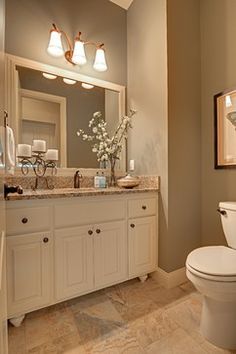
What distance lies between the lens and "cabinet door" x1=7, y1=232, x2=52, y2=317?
3.98ft

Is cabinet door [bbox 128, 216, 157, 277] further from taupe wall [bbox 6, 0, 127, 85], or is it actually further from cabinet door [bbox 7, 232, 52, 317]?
taupe wall [bbox 6, 0, 127, 85]

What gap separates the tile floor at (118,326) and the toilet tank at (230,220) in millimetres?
530

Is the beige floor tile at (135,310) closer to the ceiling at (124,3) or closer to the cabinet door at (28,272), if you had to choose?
the cabinet door at (28,272)

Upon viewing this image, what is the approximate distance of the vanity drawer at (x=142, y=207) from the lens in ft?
5.58

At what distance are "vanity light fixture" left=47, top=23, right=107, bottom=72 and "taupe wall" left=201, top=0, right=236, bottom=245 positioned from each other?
995 millimetres

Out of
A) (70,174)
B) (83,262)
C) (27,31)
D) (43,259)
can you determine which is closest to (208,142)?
(70,174)

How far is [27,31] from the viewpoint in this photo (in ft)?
5.75

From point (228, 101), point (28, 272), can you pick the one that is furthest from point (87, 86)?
point (28, 272)

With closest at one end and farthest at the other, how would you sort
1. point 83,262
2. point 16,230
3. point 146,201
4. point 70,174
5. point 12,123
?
point 16,230, point 83,262, point 12,123, point 146,201, point 70,174

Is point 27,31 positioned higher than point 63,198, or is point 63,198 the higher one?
point 27,31

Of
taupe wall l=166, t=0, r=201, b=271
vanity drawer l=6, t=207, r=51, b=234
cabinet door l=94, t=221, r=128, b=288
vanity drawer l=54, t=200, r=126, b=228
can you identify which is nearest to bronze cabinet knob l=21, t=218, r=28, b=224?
A: vanity drawer l=6, t=207, r=51, b=234

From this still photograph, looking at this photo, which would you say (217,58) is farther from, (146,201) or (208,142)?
(146,201)

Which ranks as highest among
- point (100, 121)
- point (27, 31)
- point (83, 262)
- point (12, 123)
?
point (27, 31)

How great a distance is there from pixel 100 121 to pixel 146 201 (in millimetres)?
965
